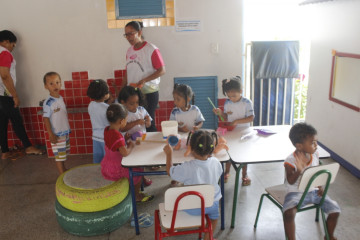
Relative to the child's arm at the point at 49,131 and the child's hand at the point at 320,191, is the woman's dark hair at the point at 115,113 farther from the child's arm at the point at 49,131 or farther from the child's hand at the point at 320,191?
the child's hand at the point at 320,191

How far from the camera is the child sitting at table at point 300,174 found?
243cm

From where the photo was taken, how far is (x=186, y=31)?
4531mm

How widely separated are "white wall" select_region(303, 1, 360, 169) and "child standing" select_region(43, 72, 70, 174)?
134 inches

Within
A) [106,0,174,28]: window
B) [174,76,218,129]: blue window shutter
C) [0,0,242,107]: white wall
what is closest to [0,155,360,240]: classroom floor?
[174,76,218,129]: blue window shutter

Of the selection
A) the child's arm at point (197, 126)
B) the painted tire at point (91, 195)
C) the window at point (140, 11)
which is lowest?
the painted tire at point (91, 195)

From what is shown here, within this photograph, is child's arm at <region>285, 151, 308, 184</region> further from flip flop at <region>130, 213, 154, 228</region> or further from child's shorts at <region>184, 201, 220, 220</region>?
flip flop at <region>130, 213, 154, 228</region>

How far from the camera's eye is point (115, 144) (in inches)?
110

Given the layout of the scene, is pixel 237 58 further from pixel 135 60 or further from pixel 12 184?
pixel 12 184

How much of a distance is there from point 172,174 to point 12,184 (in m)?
2.64

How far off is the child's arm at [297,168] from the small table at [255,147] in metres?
0.18

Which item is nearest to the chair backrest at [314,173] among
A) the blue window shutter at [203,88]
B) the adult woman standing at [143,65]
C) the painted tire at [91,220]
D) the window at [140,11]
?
the painted tire at [91,220]

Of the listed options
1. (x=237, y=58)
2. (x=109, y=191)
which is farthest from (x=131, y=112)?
(x=237, y=58)

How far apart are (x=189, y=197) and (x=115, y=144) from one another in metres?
0.94

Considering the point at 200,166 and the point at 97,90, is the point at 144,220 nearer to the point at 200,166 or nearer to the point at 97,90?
the point at 200,166
